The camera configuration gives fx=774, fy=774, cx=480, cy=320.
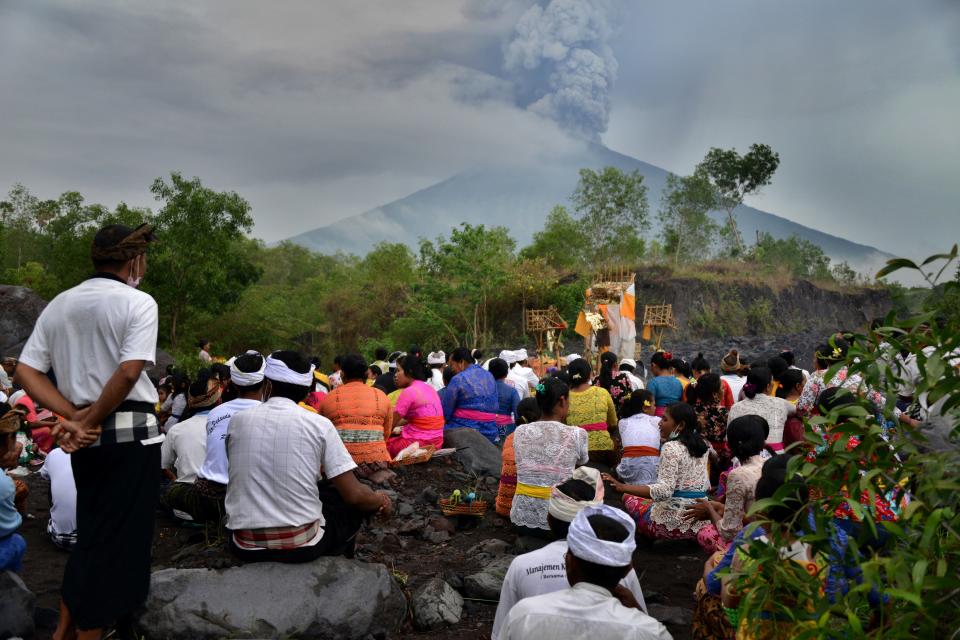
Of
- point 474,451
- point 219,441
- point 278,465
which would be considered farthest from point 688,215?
point 278,465

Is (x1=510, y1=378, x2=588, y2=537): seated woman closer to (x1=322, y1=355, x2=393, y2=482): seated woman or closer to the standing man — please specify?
(x1=322, y1=355, x2=393, y2=482): seated woman

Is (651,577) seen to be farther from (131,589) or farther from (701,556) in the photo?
(131,589)

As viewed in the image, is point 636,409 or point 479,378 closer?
point 636,409

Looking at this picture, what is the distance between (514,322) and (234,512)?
29731mm

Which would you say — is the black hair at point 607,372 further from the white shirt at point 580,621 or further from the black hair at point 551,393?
the white shirt at point 580,621

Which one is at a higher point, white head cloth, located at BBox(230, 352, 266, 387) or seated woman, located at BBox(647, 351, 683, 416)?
white head cloth, located at BBox(230, 352, 266, 387)

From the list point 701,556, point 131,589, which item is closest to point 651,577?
point 701,556

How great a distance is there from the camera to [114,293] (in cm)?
352

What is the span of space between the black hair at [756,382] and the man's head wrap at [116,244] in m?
5.05

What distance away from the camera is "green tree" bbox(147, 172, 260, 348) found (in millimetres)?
26953

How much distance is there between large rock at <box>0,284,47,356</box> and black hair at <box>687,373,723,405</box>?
22128 mm

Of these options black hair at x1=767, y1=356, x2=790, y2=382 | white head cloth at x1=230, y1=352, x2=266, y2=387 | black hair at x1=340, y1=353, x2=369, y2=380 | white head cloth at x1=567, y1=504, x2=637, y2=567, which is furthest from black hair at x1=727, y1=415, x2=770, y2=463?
black hair at x1=340, y1=353, x2=369, y2=380

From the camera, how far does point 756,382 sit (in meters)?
6.73

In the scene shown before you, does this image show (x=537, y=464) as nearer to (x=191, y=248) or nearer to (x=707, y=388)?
(x=707, y=388)
